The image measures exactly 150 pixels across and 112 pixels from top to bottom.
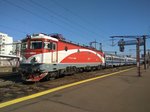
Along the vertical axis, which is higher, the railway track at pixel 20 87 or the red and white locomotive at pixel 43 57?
the red and white locomotive at pixel 43 57

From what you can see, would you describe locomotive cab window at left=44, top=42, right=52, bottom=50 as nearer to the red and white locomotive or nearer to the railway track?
the red and white locomotive

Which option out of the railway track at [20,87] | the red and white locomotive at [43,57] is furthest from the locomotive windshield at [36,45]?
the railway track at [20,87]

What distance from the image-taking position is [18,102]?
865cm

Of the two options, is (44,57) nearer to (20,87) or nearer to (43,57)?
(43,57)

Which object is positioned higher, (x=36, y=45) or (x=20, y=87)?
(x=36, y=45)

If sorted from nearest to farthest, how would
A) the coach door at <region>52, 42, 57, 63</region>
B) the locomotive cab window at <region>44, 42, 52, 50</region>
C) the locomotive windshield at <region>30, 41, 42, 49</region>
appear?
the locomotive windshield at <region>30, 41, 42, 49</region>
the locomotive cab window at <region>44, 42, 52, 50</region>
the coach door at <region>52, 42, 57, 63</region>

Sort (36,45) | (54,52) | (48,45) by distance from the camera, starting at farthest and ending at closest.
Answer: (54,52) < (48,45) < (36,45)

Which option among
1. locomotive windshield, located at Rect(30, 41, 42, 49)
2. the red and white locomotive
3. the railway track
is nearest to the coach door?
the red and white locomotive

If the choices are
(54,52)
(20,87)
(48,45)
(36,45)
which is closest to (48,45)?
(48,45)

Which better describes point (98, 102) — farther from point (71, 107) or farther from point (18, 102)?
point (18, 102)

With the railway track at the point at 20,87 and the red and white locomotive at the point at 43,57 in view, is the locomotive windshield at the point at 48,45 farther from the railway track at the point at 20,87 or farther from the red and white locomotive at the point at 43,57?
the railway track at the point at 20,87

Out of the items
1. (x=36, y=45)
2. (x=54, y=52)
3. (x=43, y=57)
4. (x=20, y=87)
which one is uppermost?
(x=36, y=45)

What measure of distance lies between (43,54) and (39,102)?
26.5 feet

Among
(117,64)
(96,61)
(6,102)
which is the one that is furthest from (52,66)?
(117,64)
